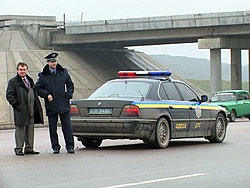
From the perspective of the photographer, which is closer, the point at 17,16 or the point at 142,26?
the point at 142,26

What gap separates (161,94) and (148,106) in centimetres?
84

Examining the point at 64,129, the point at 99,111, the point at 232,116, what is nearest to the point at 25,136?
the point at 64,129

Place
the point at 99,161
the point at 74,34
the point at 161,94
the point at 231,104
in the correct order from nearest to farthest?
the point at 99,161 → the point at 161,94 → the point at 231,104 → the point at 74,34

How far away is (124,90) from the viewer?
52.1ft

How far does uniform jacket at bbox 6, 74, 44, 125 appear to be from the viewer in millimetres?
14383

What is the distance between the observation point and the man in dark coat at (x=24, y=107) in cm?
1437

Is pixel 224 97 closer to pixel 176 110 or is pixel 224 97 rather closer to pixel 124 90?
pixel 176 110

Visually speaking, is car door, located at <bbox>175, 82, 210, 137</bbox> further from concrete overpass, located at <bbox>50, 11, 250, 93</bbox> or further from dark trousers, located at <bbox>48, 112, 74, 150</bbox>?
concrete overpass, located at <bbox>50, 11, 250, 93</bbox>

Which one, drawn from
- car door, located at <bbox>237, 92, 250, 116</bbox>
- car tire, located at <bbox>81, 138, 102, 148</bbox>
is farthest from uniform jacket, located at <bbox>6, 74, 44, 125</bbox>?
car door, located at <bbox>237, 92, 250, 116</bbox>

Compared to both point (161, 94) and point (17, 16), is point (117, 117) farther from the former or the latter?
point (17, 16)

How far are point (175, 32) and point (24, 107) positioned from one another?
40333mm

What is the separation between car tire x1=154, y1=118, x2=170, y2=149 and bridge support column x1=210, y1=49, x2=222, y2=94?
4092cm

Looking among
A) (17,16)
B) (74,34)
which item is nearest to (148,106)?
(74,34)

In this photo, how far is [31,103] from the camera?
1455 cm
